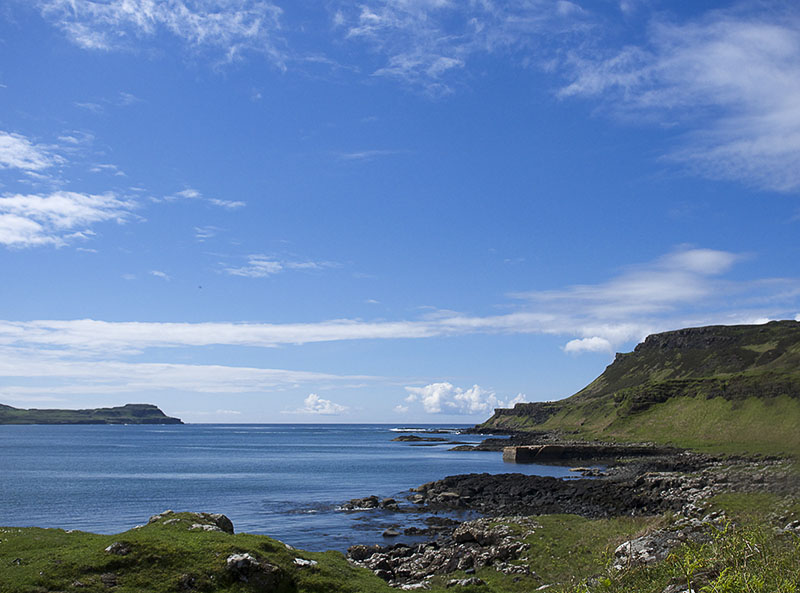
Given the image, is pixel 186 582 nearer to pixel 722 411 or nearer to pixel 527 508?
pixel 527 508

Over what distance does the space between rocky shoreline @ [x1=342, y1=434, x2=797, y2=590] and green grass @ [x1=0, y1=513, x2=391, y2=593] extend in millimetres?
6734

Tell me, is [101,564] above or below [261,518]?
above

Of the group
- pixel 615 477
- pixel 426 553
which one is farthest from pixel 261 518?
pixel 615 477

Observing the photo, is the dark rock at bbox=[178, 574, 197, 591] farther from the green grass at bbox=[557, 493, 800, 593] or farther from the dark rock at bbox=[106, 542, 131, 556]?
the green grass at bbox=[557, 493, 800, 593]

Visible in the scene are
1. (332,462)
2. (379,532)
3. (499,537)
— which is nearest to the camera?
(499,537)

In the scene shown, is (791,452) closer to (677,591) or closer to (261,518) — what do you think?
(261,518)

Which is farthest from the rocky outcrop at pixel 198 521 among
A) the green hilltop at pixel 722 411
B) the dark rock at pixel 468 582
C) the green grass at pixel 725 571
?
the green hilltop at pixel 722 411

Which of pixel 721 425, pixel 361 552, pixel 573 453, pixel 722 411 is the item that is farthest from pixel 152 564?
pixel 722 411

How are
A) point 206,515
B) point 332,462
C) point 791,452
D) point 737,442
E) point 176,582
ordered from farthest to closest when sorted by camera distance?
point 332,462
point 737,442
point 791,452
point 206,515
point 176,582

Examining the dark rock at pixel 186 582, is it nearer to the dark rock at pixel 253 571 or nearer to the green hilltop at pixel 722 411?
the dark rock at pixel 253 571

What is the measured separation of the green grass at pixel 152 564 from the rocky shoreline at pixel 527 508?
673cm

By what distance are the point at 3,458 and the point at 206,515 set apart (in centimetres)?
13190

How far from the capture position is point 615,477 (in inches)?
3110

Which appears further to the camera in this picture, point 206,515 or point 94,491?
point 94,491
